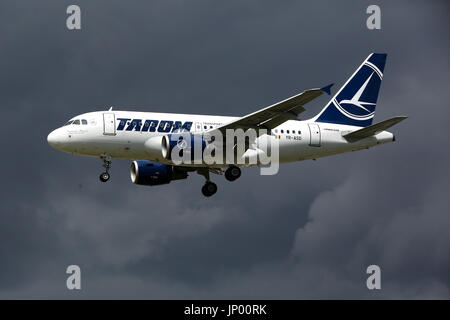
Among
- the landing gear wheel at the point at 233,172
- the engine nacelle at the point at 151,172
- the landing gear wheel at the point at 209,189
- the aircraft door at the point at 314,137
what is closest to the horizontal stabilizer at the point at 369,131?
the aircraft door at the point at 314,137

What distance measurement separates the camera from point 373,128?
5394cm

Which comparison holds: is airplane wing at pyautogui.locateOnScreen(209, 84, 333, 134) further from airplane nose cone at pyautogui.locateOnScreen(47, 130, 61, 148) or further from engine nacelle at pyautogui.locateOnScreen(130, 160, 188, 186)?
airplane nose cone at pyautogui.locateOnScreen(47, 130, 61, 148)

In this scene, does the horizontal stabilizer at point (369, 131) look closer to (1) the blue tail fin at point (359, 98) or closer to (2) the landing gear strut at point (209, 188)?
(1) the blue tail fin at point (359, 98)

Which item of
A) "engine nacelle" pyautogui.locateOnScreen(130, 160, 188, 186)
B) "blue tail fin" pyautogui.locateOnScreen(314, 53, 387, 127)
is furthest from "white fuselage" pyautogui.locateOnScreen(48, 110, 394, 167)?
"engine nacelle" pyautogui.locateOnScreen(130, 160, 188, 186)

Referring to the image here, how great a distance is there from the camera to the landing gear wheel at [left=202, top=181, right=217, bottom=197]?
55875 mm

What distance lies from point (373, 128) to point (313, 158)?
4220mm

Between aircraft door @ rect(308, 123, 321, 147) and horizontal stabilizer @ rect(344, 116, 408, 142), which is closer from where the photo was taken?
horizontal stabilizer @ rect(344, 116, 408, 142)

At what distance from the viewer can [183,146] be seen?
51.8 m

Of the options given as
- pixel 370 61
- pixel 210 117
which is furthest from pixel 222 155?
pixel 370 61

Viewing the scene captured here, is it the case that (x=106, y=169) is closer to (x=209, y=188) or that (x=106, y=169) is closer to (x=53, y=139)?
(x=53, y=139)

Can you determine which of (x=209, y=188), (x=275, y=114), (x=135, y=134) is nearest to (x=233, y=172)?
(x=209, y=188)

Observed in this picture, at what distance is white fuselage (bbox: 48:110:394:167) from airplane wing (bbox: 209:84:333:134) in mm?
2302

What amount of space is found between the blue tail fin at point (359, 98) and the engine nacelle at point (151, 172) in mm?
9648

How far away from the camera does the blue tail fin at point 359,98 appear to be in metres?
57.9
